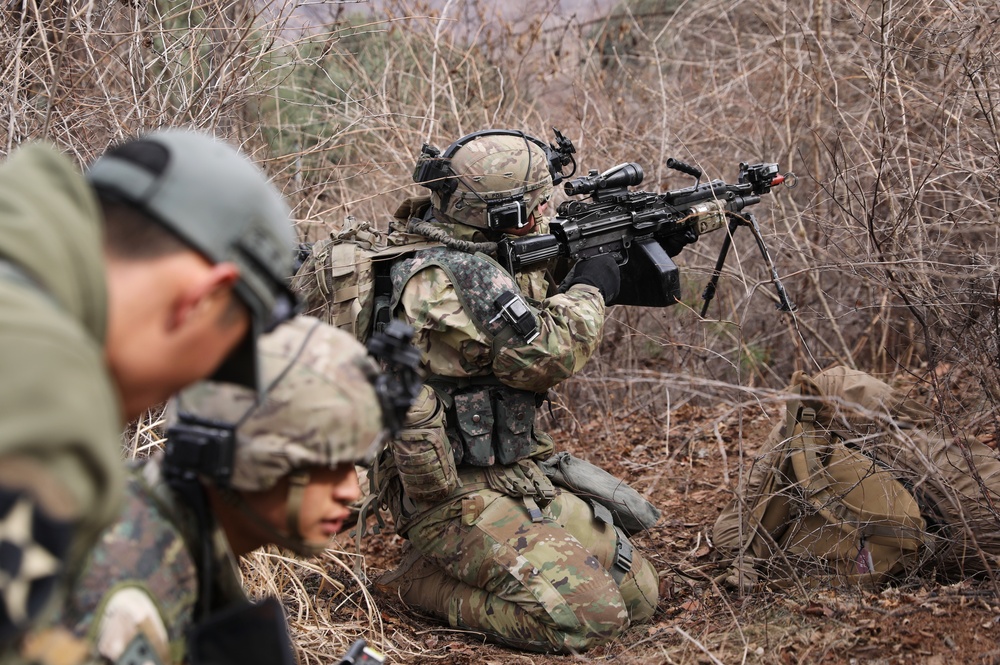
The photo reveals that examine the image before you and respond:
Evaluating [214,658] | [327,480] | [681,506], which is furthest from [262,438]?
[681,506]

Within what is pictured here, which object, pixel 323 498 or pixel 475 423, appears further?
pixel 475 423

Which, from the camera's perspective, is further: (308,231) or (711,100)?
(711,100)

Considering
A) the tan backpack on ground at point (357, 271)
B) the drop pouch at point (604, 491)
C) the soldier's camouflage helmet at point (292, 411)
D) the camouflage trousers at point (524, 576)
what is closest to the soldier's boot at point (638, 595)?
the camouflage trousers at point (524, 576)

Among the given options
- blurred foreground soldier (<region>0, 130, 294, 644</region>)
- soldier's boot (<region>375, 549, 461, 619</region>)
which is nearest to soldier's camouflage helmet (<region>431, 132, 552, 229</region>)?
soldier's boot (<region>375, 549, 461, 619</region>)

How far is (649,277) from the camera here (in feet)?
13.9

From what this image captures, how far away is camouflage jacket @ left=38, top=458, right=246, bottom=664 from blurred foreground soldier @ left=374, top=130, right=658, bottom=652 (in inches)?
70.2

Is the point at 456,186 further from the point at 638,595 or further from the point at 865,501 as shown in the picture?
the point at 865,501

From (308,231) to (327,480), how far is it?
4.08 m

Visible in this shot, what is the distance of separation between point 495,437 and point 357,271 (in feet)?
2.95

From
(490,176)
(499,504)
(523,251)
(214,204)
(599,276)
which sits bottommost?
(499,504)

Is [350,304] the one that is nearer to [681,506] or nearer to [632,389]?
[681,506]

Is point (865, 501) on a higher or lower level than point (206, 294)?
lower

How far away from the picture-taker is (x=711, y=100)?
675 cm

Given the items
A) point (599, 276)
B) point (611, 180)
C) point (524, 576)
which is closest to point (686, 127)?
point (611, 180)
